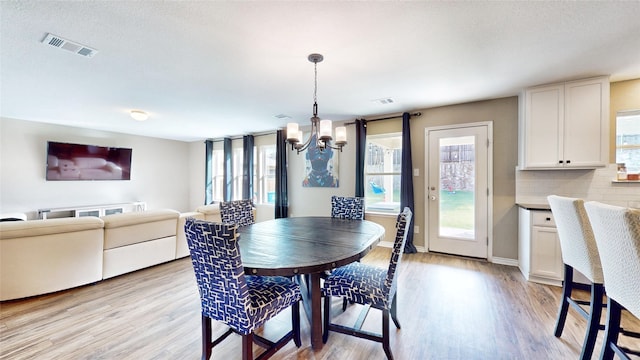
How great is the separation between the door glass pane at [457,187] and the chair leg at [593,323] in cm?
231

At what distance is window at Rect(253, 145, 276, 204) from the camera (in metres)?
6.39

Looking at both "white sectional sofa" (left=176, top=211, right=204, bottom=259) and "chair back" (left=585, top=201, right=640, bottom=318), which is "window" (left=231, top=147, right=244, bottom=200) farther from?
"chair back" (left=585, top=201, right=640, bottom=318)

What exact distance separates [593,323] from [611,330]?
183mm

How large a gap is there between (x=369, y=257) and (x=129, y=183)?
635cm

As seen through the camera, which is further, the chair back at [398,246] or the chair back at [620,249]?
the chair back at [398,246]

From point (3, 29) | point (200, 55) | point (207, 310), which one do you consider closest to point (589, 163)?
point (207, 310)

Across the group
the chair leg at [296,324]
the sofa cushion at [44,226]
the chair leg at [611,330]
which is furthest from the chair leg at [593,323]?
the sofa cushion at [44,226]

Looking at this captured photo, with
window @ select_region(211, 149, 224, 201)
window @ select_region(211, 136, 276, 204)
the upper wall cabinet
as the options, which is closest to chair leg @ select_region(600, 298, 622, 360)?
the upper wall cabinet

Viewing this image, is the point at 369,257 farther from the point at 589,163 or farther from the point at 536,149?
the point at 589,163

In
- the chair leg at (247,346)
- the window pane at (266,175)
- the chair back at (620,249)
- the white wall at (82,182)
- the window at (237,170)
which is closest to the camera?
the chair back at (620,249)

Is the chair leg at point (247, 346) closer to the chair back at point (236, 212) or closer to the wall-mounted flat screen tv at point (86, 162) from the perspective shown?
the chair back at point (236, 212)

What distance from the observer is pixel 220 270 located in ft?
4.69

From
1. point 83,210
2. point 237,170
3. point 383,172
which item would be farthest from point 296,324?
point 83,210

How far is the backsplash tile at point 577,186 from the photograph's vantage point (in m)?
3.02
